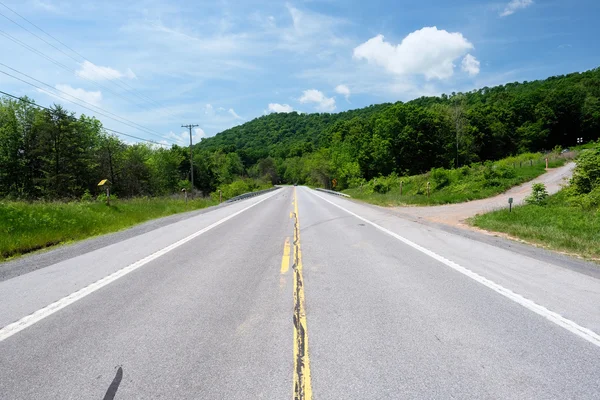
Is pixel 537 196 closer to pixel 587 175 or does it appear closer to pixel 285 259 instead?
pixel 587 175

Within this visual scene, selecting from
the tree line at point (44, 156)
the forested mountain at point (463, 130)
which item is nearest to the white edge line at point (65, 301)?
the tree line at point (44, 156)

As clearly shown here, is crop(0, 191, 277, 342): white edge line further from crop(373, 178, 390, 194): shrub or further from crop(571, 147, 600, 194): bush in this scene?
crop(373, 178, 390, 194): shrub

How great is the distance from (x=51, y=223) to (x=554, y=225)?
55.9 feet

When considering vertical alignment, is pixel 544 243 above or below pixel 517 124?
below

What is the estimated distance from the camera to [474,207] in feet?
66.8

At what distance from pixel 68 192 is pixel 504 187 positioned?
44363 mm

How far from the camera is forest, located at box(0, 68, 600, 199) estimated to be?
39812mm

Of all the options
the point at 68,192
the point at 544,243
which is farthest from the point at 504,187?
the point at 68,192

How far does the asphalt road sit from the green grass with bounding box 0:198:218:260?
4154 millimetres

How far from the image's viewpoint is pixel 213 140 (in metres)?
130

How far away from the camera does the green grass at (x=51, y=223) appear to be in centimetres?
1045

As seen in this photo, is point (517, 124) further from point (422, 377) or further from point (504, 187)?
point (422, 377)

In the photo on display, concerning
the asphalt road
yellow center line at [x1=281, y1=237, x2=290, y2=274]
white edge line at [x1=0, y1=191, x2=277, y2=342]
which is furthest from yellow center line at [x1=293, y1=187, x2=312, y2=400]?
white edge line at [x1=0, y1=191, x2=277, y2=342]

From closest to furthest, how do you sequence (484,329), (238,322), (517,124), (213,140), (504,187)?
(484,329) → (238,322) → (504,187) → (517,124) → (213,140)
